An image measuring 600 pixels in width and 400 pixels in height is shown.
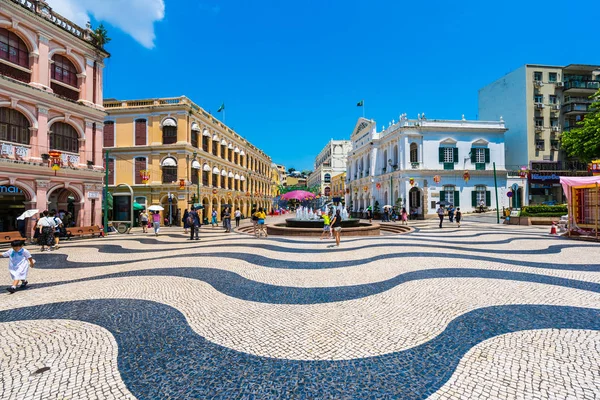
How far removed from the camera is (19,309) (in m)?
5.14

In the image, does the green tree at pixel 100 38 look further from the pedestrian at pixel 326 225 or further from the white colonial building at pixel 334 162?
the white colonial building at pixel 334 162

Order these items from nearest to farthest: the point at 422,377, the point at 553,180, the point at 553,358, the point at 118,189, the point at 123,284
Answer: the point at 422,377, the point at 553,358, the point at 123,284, the point at 118,189, the point at 553,180

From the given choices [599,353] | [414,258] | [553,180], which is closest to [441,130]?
[553,180]

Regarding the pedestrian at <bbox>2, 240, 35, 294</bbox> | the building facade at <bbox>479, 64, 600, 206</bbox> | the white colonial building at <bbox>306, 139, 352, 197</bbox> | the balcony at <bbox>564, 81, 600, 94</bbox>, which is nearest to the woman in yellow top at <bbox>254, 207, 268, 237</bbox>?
the pedestrian at <bbox>2, 240, 35, 294</bbox>

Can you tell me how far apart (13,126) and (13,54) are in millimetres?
3918

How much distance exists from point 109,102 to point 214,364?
3352 centimetres

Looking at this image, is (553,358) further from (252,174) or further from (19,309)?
(252,174)

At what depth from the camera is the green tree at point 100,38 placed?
19.8 meters

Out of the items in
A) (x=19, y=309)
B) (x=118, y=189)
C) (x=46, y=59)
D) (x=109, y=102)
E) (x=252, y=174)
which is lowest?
(x=19, y=309)

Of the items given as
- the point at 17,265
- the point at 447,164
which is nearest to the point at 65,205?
the point at 17,265

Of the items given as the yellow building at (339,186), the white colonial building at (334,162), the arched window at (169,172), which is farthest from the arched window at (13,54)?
the white colonial building at (334,162)

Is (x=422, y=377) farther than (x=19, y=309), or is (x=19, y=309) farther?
(x=19, y=309)

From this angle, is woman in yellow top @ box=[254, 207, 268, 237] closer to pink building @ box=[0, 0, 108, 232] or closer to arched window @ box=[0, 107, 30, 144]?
pink building @ box=[0, 0, 108, 232]

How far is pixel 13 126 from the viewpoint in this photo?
15398 millimetres
